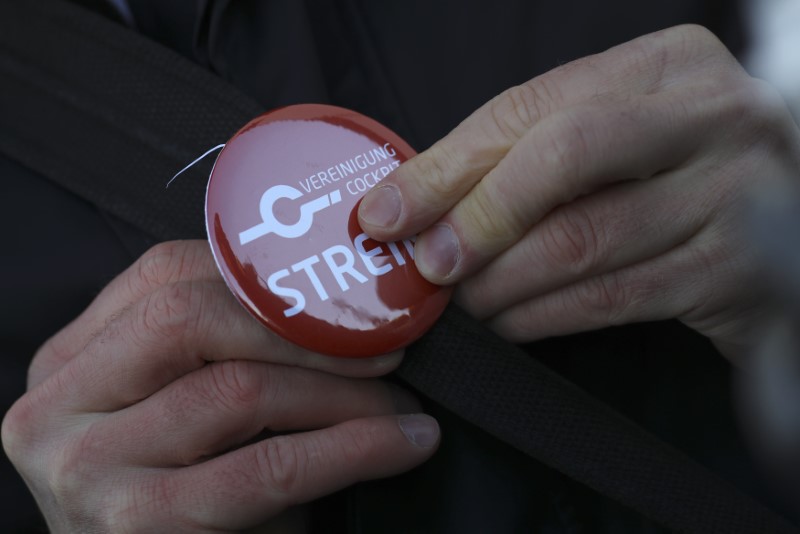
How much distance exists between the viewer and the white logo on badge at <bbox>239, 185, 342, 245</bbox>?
29.5 inches

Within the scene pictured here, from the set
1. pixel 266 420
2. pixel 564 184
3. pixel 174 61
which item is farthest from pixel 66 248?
pixel 564 184

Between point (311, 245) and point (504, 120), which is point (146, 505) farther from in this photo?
point (504, 120)

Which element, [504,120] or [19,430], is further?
[19,430]

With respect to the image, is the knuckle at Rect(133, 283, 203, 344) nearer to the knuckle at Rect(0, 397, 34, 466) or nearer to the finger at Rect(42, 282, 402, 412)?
the finger at Rect(42, 282, 402, 412)

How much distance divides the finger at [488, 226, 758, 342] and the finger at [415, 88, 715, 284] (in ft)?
0.33

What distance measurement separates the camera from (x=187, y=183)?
0.86 metres

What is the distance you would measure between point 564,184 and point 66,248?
671 mm

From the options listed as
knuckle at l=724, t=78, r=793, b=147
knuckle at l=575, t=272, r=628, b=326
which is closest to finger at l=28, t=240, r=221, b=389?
knuckle at l=575, t=272, r=628, b=326

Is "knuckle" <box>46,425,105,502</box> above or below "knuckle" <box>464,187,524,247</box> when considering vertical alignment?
below

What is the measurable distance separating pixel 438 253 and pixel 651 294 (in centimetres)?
25

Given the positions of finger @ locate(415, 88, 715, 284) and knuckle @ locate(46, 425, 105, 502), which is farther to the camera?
knuckle @ locate(46, 425, 105, 502)

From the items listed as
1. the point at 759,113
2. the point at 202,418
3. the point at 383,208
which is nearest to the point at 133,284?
the point at 202,418

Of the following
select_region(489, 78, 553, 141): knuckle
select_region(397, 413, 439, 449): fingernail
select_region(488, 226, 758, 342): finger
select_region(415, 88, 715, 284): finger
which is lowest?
select_region(397, 413, 439, 449): fingernail

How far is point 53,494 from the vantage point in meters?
0.86
